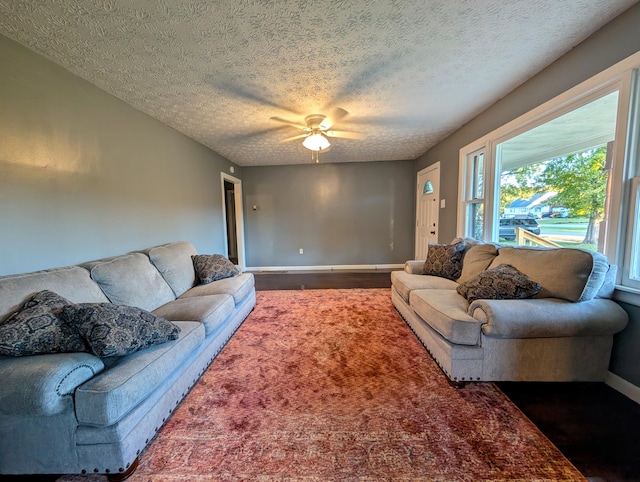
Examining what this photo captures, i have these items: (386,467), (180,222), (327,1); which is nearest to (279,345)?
(386,467)

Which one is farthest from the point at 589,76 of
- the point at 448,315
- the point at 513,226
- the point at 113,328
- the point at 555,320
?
the point at 113,328

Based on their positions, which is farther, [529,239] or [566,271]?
[529,239]

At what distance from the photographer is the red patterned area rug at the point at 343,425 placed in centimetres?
116

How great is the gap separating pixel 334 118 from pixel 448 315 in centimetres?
253

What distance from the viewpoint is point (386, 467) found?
1160mm

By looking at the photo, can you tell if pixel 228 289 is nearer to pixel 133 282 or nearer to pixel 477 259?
pixel 133 282

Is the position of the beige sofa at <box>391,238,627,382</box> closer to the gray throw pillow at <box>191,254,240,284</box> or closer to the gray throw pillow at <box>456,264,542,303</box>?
the gray throw pillow at <box>456,264,542,303</box>

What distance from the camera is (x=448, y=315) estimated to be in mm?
1717

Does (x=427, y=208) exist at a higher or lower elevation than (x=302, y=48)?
lower

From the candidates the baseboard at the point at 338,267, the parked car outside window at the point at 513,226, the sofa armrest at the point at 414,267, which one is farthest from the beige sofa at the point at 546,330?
the baseboard at the point at 338,267

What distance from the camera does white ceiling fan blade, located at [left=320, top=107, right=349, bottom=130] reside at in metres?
2.82

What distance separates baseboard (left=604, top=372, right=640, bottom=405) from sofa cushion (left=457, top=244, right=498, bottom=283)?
3.47ft

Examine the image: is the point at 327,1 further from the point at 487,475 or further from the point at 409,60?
the point at 487,475

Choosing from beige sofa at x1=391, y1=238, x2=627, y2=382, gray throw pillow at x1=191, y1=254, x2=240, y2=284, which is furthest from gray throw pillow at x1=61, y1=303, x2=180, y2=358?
beige sofa at x1=391, y1=238, x2=627, y2=382
